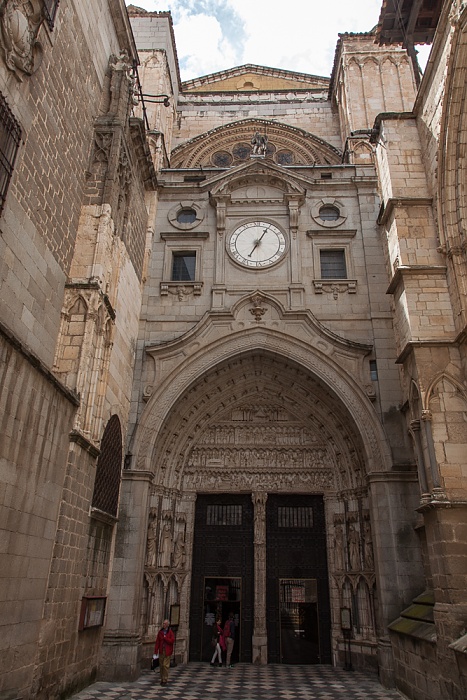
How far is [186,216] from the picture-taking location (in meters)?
14.4

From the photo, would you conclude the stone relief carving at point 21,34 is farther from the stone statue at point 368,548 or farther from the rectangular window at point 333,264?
the stone statue at point 368,548

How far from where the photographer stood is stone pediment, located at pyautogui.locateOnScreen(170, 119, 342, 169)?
19.3 m

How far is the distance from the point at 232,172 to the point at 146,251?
10.8ft

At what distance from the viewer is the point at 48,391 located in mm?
7621

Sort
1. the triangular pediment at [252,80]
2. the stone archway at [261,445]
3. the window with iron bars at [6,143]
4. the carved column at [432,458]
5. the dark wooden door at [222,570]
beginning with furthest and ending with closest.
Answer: the triangular pediment at [252,80] → the dark wooden door at [222,570] → the stone archway at [261,445] → the carved column at [432,458] → the window with iron bars at [6,143]

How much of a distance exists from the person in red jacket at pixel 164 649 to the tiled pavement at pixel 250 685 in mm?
200

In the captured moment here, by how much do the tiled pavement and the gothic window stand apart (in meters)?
3.00

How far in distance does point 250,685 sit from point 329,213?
437 inches

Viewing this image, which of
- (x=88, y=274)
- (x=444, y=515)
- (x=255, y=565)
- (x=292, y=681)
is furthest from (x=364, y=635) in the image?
(x=88, y=274)

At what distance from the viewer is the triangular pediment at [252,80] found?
74.9 feet

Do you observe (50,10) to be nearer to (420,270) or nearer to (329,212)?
(420,270)

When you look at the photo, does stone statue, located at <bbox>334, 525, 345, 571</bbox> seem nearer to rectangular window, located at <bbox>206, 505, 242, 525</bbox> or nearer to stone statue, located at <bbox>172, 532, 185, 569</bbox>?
rectangular window, located at <bbox>206, 505, 242, 525</bbox>

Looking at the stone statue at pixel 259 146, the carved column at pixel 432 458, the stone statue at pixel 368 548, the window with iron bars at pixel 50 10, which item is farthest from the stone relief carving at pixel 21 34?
the stone statue at pixel 368 548

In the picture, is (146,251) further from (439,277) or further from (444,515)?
(444,515)
